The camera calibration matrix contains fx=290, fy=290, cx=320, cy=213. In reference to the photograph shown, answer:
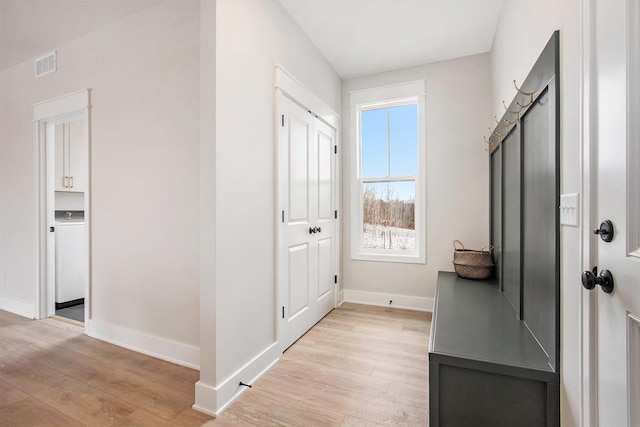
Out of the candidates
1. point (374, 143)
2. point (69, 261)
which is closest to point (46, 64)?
point (69, 261)

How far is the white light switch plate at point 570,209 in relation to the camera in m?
1.02

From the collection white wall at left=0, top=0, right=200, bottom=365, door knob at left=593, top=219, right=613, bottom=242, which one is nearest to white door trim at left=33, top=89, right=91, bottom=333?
white wall at left=0, top=0, right=200, bottom=365

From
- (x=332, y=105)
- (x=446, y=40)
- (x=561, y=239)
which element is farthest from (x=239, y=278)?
(x=446, y=40)

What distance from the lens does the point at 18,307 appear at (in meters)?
3.16

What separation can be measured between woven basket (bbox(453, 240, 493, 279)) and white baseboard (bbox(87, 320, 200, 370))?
2.39 m

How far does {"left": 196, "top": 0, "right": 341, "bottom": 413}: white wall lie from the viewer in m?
1.65

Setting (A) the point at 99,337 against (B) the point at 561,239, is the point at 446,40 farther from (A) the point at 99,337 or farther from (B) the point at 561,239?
(A) the point at 99,337

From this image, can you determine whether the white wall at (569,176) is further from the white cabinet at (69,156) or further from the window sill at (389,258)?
the white cabinet at (69,156)

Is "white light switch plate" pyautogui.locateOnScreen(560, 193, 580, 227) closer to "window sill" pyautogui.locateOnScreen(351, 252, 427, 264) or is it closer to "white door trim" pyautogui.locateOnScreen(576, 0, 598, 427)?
"white door trim" pyautogui.locateOnScreen(576, 0, 598, 427)

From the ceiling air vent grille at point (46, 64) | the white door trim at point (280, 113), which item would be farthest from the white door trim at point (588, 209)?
the ceiling air vent grille at point (46, 64)

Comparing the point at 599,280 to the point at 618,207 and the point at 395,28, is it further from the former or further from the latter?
the point at 395,28

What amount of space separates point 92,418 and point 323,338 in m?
1.62

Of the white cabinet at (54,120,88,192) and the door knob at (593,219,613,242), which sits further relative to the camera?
the white cabinet at (54,120,88,192)

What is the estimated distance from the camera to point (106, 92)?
2488 millimetres
